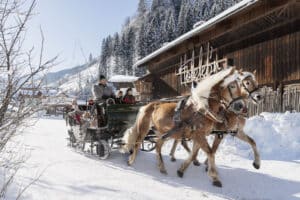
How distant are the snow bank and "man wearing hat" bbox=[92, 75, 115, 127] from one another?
358 cm

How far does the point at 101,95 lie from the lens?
29.8 ft

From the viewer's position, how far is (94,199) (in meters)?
4.94

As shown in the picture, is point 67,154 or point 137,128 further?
point 67,154

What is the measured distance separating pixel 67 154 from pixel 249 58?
10.6 metres

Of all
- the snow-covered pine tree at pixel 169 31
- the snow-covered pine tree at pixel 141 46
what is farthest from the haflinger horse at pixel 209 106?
the snow-covered pine tree at pixel 141 46

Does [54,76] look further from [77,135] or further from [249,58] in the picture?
[249,58]

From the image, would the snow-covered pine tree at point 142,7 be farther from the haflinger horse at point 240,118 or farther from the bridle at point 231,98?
the bridle at point 231,98

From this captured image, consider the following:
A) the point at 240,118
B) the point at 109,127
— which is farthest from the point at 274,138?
the point at 109,127

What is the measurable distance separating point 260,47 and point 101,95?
30.5 ft

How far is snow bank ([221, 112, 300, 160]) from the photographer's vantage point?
887 cm

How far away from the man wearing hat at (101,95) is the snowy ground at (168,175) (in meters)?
1.05

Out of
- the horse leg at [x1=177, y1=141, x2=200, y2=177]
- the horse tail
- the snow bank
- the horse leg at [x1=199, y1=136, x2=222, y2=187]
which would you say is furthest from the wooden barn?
the horse leg at [x1=199, y1=136, x2=222, y2=187]

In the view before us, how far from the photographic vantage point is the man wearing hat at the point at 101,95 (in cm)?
876

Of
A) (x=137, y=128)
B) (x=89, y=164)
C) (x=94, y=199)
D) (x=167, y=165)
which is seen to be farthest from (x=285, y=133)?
(x=94, y=199)
